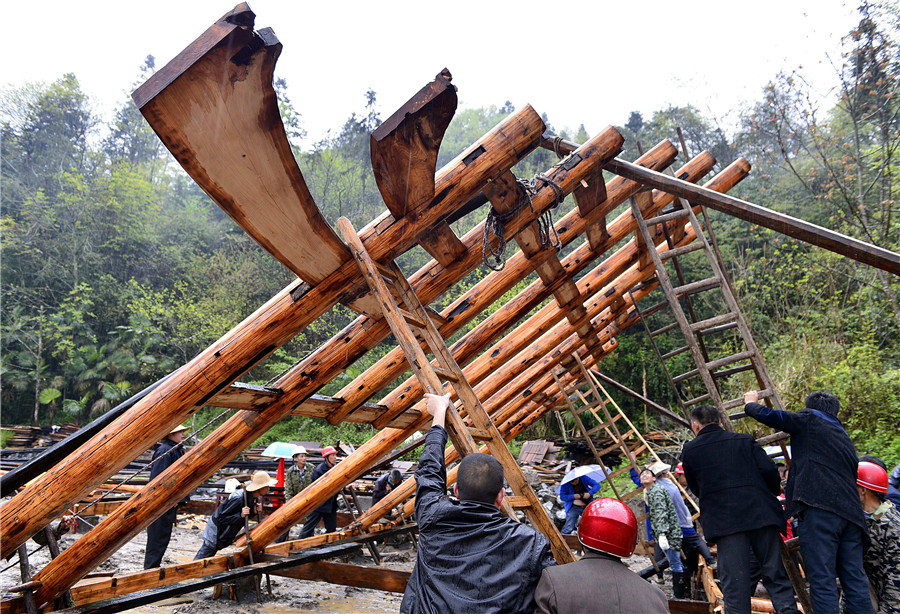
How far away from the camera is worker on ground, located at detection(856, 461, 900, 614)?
10.7 feet

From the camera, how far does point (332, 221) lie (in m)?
28.2

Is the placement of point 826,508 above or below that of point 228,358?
below

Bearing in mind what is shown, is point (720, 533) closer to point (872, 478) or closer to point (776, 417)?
point (776, 417)

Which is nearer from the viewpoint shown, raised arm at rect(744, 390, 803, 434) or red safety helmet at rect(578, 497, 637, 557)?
red safety helmet at rect(578, 497, 637, 557)

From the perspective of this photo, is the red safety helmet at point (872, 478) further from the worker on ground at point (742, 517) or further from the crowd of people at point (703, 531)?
the worker on ground at point (742, 517)

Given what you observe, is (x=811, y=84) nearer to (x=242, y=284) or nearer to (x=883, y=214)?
(x=883, y=214)

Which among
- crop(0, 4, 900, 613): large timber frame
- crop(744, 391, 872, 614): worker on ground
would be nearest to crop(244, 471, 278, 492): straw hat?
crop(0, 4, 900, 613): large timber frame

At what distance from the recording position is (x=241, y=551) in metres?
5.24

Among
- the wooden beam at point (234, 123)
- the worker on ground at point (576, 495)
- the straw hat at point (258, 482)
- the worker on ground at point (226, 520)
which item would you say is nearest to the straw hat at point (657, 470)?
the worker on ground at point (576, 495)

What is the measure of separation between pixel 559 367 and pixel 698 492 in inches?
222

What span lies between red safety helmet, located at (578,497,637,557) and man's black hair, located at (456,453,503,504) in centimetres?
36

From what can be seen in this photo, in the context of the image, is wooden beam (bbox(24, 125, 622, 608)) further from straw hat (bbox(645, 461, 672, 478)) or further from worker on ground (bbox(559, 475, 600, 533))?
worker on ground (bbox(559, 475, 600, 533))

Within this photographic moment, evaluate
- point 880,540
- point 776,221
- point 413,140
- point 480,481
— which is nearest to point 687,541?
point 880,540

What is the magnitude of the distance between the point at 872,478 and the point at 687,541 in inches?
121
